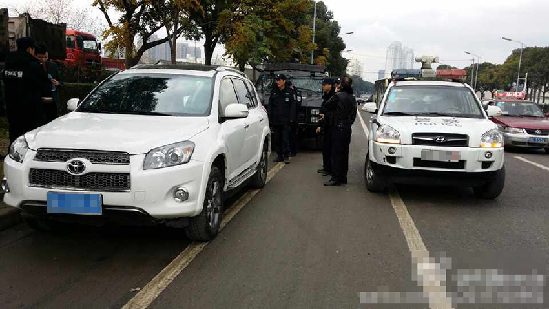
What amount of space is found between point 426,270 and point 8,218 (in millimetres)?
4254

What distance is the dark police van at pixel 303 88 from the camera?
39.8 ft

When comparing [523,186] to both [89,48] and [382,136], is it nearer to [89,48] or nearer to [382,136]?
[382,136]

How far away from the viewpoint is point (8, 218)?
17.1ft

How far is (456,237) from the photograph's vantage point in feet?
17.2

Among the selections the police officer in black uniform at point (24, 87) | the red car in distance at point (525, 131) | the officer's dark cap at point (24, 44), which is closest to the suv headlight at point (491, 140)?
the police officer in black uniform at point (24, 87)

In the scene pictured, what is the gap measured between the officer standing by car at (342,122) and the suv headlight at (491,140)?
2.01 m

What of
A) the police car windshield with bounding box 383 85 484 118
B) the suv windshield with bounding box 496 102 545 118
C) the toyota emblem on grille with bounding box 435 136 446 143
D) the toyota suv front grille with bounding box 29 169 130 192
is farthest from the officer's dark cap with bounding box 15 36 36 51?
the suv windshield with bounding box 496 102 545 118

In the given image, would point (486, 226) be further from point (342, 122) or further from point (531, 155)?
point (531, 155)

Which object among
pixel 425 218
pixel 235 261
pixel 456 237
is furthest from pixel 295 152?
pixel 235 261

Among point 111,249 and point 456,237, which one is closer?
point 111,249

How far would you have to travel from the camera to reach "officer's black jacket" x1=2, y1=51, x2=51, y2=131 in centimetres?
667

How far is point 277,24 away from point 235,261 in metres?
23.4

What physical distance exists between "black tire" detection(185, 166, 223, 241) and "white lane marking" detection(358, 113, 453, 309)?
1.96 meters

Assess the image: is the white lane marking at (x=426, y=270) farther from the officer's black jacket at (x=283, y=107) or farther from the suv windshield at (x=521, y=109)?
the suv windshield at (x=521, y=109)
